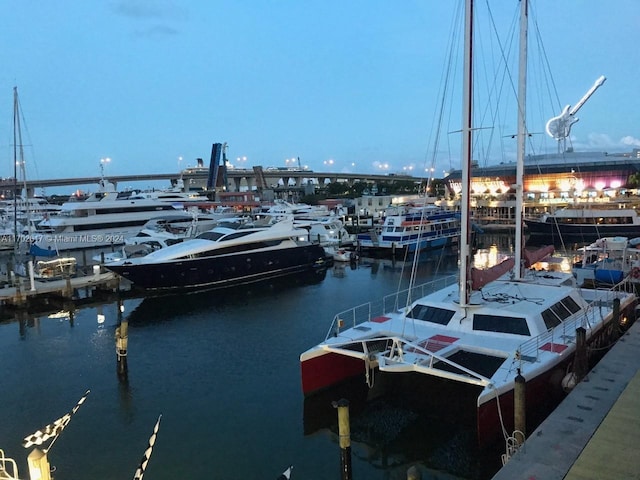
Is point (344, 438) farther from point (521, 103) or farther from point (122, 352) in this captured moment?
point (521, 103)

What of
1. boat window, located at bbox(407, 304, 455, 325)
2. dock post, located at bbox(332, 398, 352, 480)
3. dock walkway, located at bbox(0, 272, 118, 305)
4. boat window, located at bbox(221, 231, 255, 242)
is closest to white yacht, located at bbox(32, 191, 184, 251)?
dock walkway, located at bbox(0, 272, 118, 305)

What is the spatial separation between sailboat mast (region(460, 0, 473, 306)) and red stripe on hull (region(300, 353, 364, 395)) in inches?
155

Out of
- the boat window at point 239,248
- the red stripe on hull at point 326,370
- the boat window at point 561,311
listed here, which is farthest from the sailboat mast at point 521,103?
the boat window at point 239,248

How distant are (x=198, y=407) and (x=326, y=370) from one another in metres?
4.12

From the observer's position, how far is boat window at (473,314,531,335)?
1362 cm

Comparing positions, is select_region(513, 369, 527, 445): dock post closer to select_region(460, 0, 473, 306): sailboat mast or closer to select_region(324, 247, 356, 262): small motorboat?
select_region(460, 0, 473, 306): sailboat mast

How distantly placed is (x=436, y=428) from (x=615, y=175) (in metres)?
88.9

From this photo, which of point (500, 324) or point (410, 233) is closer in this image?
point (500, 324)

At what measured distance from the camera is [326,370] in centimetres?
1433

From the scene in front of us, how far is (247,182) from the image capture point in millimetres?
156625

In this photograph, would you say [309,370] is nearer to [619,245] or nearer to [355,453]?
[355,453]

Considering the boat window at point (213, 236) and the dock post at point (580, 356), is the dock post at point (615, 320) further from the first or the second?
the boat window at point (213, 236)

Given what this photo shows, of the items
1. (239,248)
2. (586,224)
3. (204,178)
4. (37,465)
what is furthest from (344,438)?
(204,178)

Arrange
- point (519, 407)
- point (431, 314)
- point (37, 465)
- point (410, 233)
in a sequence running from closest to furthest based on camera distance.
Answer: point (37, 465)
point (519, 407)
point (431, 314)
point (410, 233)
